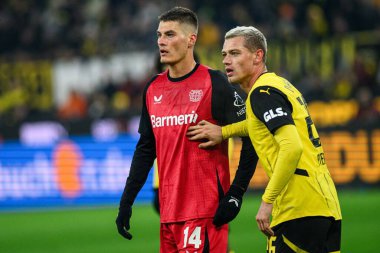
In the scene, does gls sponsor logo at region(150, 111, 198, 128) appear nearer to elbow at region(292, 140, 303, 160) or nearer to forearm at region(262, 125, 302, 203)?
forearm at region(262, 125, 302, 203)

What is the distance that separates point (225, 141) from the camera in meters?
6.53

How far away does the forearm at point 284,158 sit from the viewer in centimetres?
567

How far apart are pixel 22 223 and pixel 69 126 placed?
340 centimetres

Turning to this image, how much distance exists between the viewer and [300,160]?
19.5 feet

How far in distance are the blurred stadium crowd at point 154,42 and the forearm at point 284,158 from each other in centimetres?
1285

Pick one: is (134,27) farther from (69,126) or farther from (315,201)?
(315,201)

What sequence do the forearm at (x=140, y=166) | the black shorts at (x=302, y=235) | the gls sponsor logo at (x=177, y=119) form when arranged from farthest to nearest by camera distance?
the forearm at (x=140, y=166) < the gls sponsor logo at (x=177, y=119) < the black shorts at (x=302, y=235)

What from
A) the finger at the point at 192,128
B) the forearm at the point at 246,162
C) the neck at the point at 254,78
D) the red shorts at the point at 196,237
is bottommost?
the red shorts at the point at 196,237

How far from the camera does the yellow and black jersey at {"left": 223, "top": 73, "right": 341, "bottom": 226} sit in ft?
19.3

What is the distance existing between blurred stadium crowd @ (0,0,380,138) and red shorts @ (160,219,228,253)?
12.4 metres

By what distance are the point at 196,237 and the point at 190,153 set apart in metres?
0.60

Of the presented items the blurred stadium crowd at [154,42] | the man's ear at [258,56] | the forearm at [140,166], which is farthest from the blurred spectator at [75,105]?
the man's ear at [258,56]

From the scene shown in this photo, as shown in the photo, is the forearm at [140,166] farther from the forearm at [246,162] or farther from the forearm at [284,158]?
the forearm at [284,158]

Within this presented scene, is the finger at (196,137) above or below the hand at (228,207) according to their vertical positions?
above
